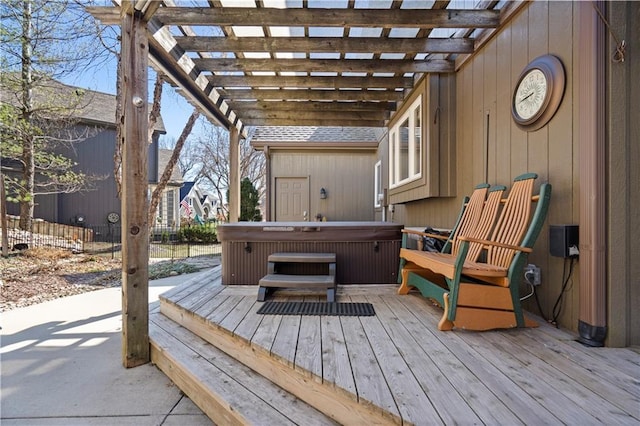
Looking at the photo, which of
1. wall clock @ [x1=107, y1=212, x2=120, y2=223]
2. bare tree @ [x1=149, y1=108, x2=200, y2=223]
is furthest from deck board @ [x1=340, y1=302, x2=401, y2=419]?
wall clock @ [x1=107, y1=212, x2=120, y2=223]

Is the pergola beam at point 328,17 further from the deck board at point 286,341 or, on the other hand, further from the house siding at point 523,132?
the deck board at point 286,341

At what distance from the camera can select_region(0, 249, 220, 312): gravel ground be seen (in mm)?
4402

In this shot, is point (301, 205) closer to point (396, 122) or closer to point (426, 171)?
point (396, 122)

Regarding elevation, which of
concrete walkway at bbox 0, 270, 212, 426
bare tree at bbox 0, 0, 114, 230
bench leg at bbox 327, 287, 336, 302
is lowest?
concrete walkway at bbox 0, 270, 212, 426

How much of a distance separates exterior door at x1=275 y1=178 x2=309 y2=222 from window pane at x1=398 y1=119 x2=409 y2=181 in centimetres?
323

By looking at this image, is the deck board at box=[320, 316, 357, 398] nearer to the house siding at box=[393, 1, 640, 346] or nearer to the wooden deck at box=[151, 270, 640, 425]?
the wooden deck at box=[151, 270, 640, 425]

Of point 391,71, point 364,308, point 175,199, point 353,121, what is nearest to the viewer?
point 364,308

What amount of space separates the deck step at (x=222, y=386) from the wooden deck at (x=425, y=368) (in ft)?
→ 0.15

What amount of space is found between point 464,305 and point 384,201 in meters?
4.44

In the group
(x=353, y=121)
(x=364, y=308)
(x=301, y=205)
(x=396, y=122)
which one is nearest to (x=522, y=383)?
(x=364, y=308)

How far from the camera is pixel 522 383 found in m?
1.42

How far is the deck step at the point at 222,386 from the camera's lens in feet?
4.86

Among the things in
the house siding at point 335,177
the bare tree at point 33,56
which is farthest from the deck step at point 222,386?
the bare tree at point 33,56

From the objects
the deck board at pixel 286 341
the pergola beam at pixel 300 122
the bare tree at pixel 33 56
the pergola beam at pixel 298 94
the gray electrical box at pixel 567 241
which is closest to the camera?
the deck board at pixel 286 341
